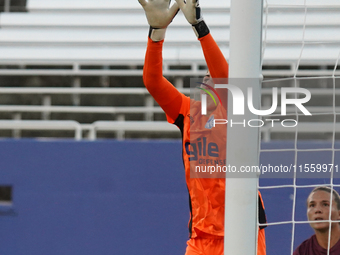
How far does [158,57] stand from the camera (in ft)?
5.09

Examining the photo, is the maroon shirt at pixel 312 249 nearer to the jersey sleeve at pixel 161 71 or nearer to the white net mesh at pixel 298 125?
the white net mesh at pixel 298 125

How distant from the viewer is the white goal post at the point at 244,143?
1229 mm

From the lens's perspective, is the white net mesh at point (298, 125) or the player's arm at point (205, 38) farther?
the white net mesh at point (298, 125)

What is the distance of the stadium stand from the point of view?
358cm

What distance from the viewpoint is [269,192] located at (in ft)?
9.02

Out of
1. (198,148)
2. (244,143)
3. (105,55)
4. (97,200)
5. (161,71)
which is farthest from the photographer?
(105,55)

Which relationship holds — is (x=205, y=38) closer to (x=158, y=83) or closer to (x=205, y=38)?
(x=205, y=38)

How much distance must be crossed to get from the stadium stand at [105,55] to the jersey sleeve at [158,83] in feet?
5.66

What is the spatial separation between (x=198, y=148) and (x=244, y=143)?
0.49 m

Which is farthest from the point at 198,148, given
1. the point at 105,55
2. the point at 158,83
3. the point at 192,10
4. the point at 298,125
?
the point at 105,55

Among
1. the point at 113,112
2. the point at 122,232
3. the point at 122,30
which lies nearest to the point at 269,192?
the point at 122,232

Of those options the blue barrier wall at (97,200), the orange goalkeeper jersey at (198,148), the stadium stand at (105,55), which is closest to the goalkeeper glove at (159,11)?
the orange goalkeeper jersey at (198,148)

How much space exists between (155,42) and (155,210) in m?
1.57

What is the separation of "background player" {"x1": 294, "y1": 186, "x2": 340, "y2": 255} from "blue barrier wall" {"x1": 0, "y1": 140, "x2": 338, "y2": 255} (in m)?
0.86
